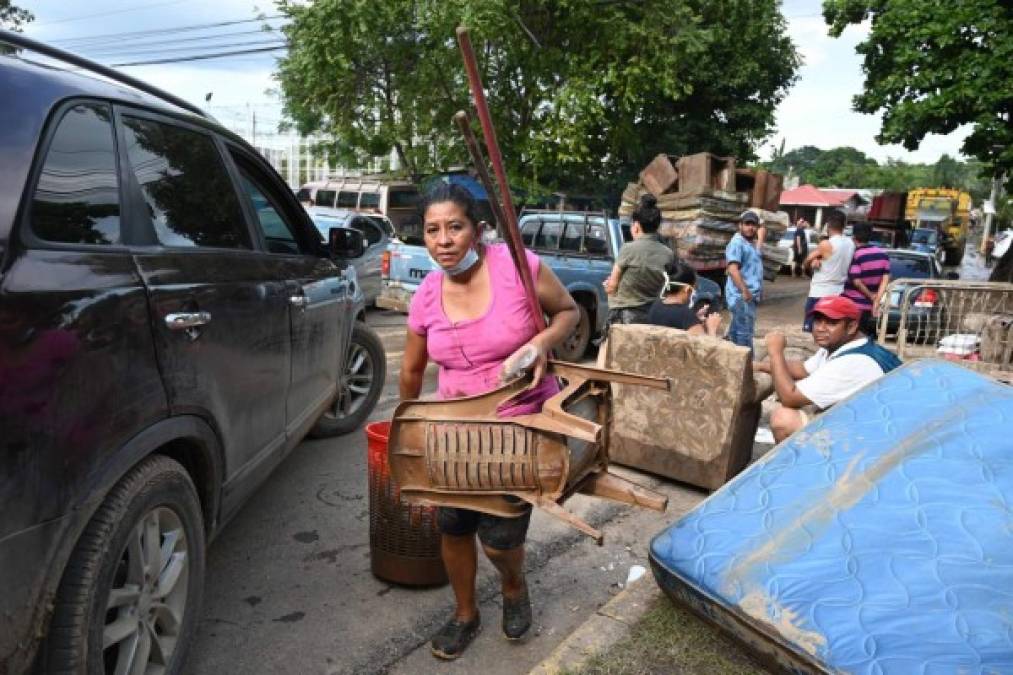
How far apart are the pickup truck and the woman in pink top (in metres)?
5.70

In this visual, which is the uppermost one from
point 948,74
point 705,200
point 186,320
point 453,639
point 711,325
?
point 948,74

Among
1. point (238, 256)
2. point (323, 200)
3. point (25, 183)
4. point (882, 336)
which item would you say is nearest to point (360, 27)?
point (323, 200)

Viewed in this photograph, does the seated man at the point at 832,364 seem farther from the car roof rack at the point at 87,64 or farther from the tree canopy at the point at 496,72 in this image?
the tree canopy at the point at 496,72

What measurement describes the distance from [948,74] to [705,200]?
4.39 meters

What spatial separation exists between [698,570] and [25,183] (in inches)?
99.1

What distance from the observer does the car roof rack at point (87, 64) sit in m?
2.27

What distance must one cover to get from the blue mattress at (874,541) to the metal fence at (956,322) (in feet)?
10.9

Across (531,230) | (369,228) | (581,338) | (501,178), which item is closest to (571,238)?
(531,230)

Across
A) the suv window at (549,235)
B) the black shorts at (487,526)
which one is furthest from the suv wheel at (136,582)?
the suv window at (549,235)

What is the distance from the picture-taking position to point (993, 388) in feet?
10.8

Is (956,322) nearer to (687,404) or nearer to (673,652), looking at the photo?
(687,404)

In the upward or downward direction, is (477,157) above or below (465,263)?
above

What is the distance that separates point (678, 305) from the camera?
5.28m

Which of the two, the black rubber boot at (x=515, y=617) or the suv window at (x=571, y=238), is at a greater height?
the suv window at (x=571, y=238)
